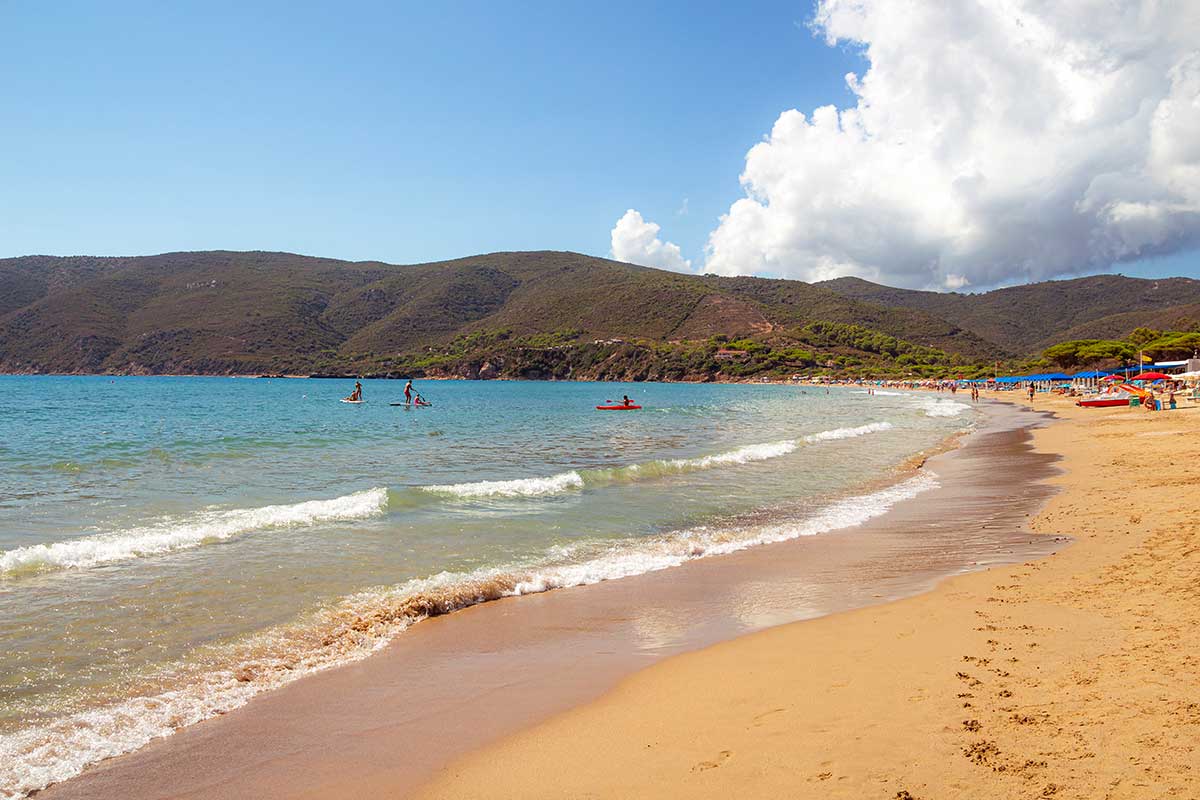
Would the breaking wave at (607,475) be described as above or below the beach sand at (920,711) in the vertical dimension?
below

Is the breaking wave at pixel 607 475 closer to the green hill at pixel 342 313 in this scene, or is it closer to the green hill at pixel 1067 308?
the green hill at pixel 342 313

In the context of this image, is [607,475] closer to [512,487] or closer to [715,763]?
[512,487]

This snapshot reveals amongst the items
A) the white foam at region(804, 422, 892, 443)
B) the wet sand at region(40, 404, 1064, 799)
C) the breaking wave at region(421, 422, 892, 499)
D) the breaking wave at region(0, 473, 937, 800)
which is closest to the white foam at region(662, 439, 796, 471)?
the breaking wave at region(421, 422, 892, 499)

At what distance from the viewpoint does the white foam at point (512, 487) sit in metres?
15.7

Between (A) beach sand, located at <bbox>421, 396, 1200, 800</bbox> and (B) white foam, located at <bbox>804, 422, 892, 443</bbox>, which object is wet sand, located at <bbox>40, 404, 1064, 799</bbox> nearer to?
(A) beach sand, located at <bbox>421, 396, 1200, 800</bbox>

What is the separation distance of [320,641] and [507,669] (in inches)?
79.2

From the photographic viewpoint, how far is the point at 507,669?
6164 mm

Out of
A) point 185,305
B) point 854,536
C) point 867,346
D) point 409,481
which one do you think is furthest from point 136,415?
point 867,346

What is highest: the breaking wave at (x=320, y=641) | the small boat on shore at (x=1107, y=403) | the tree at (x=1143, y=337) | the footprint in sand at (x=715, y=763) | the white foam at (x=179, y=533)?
the tree at (x=1143, y=337)

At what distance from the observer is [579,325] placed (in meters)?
155

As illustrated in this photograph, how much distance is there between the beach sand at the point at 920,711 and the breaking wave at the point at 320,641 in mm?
2396

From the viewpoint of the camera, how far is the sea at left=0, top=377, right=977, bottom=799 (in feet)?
18.9

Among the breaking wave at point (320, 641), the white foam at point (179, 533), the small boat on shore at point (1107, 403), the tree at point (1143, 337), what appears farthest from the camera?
the tree at point (1143, 337)

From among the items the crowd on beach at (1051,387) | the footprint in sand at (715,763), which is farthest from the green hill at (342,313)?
the footprint in sand at (715,763)
